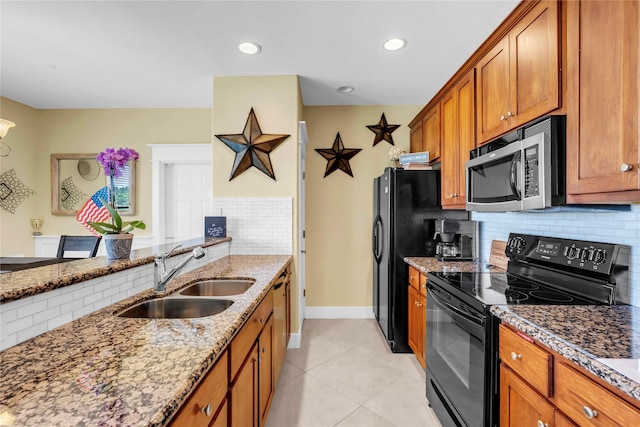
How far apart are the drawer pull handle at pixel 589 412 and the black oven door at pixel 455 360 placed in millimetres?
467

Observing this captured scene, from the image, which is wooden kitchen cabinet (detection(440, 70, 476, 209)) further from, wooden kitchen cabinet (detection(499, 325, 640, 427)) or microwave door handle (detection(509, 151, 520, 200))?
wooden kitchen cabinet (detection(499, 325, 640, 427))

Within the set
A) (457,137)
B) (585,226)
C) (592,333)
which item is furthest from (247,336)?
(457,137)

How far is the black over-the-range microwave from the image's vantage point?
1358 millimetres

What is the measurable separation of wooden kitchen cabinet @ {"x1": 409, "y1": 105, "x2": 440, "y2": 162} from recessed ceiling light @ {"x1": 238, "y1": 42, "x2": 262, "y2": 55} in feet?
5.40

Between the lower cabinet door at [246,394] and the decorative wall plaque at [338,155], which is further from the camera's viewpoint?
the decorative wall plaque at [338,155]

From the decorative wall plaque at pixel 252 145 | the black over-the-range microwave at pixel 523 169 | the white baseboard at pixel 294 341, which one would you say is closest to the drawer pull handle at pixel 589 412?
the black over-the-range microwave at pixel 523 169

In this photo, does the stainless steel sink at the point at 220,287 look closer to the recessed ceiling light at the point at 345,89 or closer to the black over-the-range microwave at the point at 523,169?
the black over-the-range microwave at the point at 523,169

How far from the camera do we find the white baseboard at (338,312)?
12.0ft

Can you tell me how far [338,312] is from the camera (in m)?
3.68

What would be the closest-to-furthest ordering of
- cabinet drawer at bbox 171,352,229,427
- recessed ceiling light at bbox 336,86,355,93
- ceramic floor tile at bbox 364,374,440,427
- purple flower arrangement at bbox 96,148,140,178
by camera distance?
1. cabinet drawer at bbox 171,352,229,427
2. purple flower arrangement at bbox 96,148,140,178
3. ceramic floor tile at bbox 364,374,440,427
4. recessed ceiling light at bbox 336,86,355,93

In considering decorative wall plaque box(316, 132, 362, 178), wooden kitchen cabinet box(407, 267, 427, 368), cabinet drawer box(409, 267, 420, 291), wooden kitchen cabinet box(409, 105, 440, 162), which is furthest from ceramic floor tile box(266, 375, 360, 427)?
decorative wall plaque box(316, 132, 362, 178)

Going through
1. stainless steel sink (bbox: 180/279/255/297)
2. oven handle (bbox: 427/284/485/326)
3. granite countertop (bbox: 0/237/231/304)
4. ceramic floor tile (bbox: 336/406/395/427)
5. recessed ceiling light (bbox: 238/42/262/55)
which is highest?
recessed ceiling light (bbox: 238/42/262/55)

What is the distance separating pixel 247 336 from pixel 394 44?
2.27 meters

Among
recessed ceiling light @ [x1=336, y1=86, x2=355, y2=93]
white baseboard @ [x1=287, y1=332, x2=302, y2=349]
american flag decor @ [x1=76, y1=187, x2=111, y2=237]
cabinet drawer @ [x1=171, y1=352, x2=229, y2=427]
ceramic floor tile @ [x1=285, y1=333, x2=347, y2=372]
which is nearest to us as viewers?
cabinet drawer @ [x1=171, y1=352, x2=229, y2=427]
